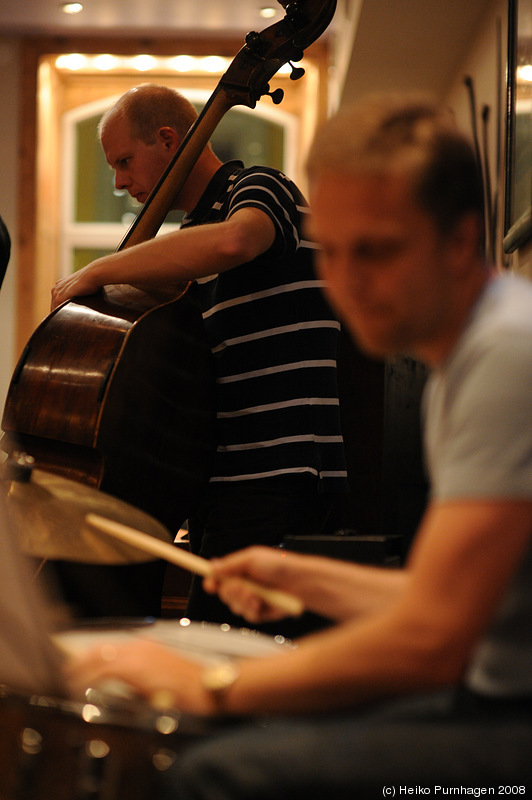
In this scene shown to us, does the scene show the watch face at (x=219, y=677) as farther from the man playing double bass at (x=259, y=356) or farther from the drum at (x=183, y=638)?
the man playing double bass at (x=259, y=356)

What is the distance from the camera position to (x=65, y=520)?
43.2 inches

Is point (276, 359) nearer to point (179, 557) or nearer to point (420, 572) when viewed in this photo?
point (179, 557)

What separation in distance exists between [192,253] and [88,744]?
1038 mm

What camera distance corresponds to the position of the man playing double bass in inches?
63.1

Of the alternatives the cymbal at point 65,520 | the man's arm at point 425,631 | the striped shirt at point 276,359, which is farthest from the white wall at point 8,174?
the man's arm at point 425,631

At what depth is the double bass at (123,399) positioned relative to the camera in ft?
5.06

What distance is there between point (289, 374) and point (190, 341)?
0.62ft

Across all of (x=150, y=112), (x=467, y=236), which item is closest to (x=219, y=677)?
(x=467, y=236)

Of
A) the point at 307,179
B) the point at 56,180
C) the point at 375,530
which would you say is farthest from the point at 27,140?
the point at 307,179

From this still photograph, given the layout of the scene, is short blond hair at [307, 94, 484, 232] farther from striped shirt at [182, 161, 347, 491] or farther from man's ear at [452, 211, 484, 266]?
striped shirt at [182, 161, 347, 491]

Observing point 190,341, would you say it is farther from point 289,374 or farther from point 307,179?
point 307,179

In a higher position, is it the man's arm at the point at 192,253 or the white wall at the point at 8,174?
the white wall at the point at 8,174

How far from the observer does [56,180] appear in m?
5.47

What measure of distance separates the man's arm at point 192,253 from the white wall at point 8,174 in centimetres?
371
